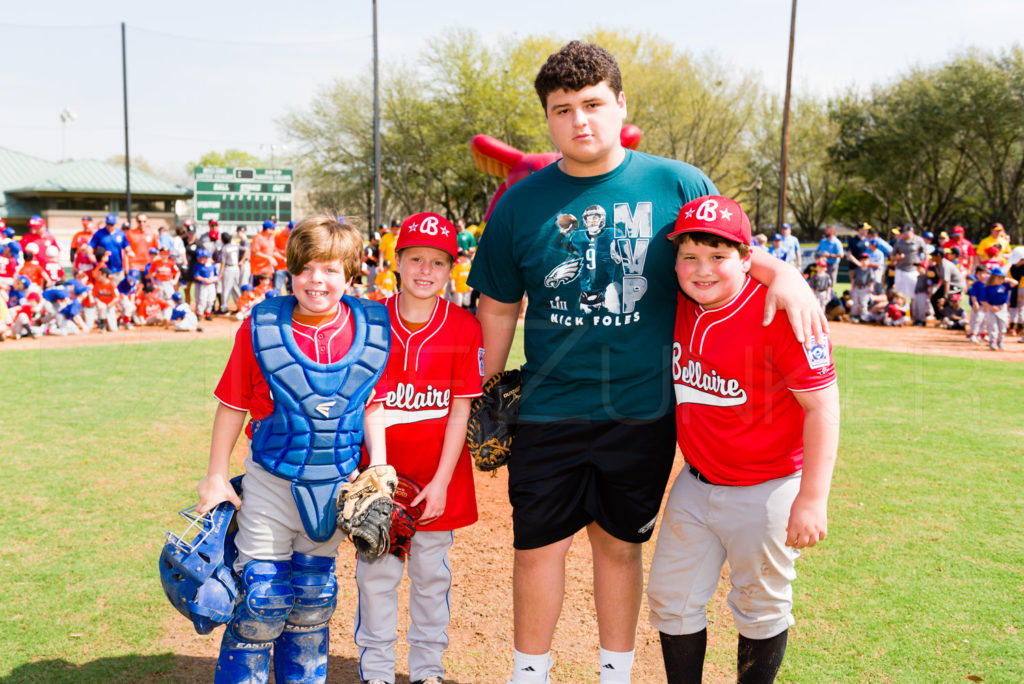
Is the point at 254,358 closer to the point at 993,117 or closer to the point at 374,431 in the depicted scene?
the point at 374,431

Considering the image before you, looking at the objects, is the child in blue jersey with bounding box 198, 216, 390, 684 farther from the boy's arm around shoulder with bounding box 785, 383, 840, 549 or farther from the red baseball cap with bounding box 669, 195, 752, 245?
the boy's arm around shoulder with bounding box 785, 383, 840, 549

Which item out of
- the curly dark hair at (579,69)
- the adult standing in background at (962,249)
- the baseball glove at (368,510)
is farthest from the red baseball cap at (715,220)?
the adult standing in background at (962,249)

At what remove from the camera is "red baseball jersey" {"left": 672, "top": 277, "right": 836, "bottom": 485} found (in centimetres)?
254

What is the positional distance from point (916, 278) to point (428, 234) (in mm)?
17603

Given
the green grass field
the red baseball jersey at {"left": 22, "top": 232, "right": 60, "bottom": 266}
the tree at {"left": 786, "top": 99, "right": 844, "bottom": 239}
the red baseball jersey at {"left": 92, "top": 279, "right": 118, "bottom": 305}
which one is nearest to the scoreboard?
the red baseball jersey at {"left": 22, "top": 232, "right": 60, "bottom": 266}

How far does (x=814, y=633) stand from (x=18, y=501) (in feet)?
16.4

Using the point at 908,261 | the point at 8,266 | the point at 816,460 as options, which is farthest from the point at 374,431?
the point at 908,261

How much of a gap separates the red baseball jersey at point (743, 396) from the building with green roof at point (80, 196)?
43.6m

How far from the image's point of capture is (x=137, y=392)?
8789 millimetres

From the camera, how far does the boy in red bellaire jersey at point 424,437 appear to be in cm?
294

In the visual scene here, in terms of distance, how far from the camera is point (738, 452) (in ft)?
8.43

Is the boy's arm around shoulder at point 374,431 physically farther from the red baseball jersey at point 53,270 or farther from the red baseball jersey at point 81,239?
the red baseball jersey at point 53,270

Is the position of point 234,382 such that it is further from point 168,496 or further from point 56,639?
point 168,496

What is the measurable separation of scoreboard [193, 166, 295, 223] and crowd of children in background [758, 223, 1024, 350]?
17.7m
